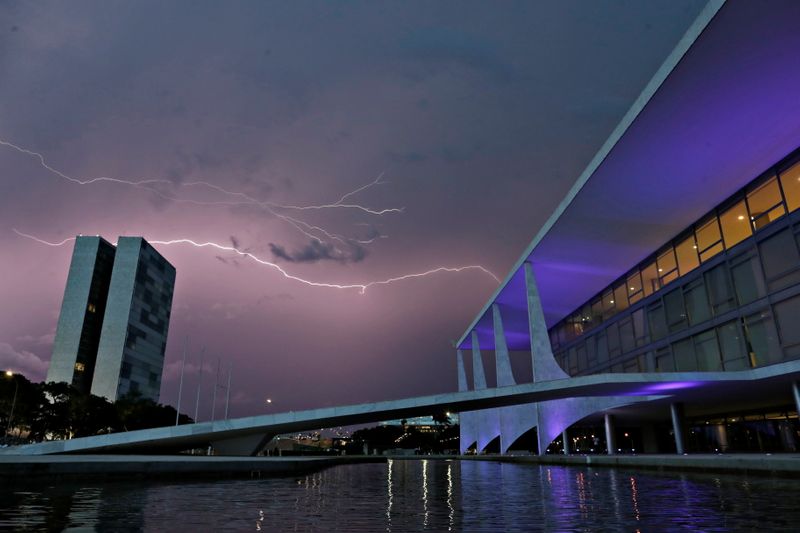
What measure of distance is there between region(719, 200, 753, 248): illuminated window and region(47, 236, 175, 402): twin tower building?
109m

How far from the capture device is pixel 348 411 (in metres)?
28.7

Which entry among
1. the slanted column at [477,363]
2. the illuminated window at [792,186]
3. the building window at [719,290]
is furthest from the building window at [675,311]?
the slanted column at [477,363]

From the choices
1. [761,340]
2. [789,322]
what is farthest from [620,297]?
[789,322]

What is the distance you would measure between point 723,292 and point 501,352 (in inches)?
1062

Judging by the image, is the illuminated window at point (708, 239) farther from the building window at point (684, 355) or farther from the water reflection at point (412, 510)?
the water reflection at point (412, 510)

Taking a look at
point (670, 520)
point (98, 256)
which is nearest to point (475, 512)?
point (670, 520)

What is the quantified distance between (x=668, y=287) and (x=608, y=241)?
436 cm

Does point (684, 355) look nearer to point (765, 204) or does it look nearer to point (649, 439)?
point (765, 204)

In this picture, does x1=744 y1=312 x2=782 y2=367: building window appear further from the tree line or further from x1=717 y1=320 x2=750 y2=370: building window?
the tree line

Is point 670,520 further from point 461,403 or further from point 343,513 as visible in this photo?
point 461,403

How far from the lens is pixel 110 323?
109m

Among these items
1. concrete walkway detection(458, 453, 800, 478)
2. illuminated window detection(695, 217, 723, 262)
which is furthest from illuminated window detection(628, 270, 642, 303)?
concrete walkway detection(458, 453, 800, 478)

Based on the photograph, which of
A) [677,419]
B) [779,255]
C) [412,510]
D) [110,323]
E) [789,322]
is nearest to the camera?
[412,510]

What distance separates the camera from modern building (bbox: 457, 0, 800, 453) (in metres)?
18.7
